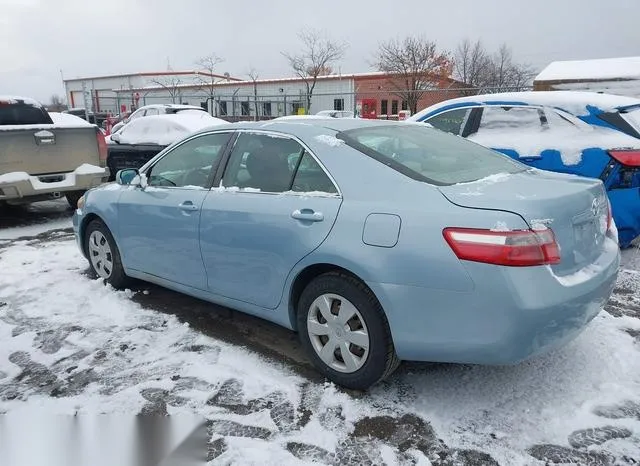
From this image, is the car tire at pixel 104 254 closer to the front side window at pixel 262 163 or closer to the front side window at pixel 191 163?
the front side window at pixel 191 163

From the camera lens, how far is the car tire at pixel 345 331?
110 inches

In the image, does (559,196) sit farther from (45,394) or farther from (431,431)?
(45,394)

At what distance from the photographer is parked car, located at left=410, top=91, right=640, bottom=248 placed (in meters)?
4.89

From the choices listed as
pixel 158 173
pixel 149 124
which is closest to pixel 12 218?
pixel 149 124

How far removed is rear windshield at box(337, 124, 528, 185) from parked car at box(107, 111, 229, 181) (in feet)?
22.5

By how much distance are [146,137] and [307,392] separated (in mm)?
8280

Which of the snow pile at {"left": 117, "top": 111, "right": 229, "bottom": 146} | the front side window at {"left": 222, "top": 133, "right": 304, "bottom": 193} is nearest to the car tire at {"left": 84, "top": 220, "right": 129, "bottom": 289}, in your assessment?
the front side window at {"left": 222, "top": 133, "right": 304, "bottom": 193}

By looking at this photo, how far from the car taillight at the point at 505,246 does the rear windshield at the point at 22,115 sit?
7.23 m

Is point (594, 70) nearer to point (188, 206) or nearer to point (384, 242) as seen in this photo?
point (188, 206)

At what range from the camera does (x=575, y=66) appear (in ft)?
59.0

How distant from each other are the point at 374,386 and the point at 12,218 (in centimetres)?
738

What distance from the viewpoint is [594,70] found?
16.5 metres

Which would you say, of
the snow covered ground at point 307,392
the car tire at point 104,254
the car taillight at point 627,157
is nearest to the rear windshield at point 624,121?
the car taillight at point 627,157

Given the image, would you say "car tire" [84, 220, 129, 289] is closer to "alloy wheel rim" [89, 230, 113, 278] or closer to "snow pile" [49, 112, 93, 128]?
"alloy wheel rim" [89, 230, 113, 278]
